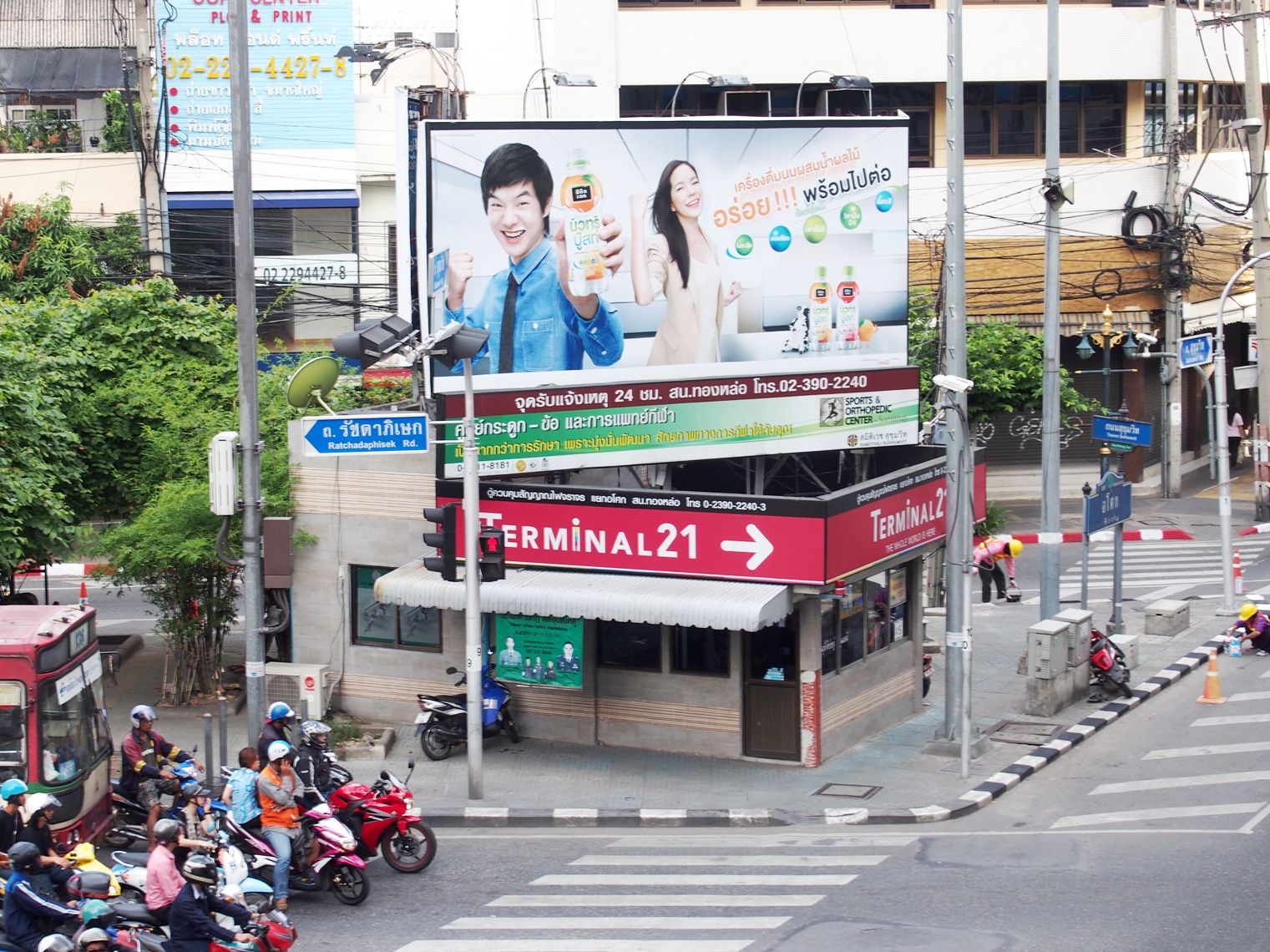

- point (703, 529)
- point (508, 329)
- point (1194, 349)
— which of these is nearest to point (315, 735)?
point (703, 529)

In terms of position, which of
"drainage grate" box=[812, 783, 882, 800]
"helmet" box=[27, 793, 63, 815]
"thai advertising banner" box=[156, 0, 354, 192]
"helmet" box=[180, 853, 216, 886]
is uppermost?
"thai advertising banner" box=[156, 0, 354, 192]

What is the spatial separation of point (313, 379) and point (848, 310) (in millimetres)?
7412

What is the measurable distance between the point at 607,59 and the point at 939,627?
20074mm

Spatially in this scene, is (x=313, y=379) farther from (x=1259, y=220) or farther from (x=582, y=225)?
(x=1259, y=220)

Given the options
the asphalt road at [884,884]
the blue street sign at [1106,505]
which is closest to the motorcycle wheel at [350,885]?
the asphalt road at [884,884]

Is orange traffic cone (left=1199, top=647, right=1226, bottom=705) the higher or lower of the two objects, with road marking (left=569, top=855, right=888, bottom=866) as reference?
higher

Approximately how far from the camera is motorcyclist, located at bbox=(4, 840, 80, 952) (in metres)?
11.3

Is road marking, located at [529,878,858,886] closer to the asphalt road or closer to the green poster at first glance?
the asphalt road

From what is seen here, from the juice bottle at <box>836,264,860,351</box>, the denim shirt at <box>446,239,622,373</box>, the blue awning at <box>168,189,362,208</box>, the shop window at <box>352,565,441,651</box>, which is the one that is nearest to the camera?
the denim shirt at <box>446,239,622,373</box>

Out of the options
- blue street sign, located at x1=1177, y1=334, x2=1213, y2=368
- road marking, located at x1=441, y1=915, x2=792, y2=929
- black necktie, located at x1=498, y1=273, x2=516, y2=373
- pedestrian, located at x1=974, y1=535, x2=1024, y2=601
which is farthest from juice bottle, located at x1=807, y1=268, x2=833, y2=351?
road marking, located at x1=441, y1=915, x2=792, y2=929

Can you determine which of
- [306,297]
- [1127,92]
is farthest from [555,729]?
[1127,92]

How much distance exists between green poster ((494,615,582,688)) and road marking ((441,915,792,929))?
17.6 ft

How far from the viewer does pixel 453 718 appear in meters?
18.2

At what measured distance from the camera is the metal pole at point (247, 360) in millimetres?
16031
